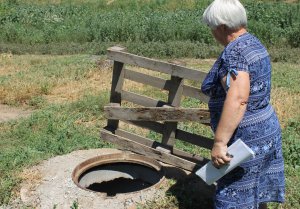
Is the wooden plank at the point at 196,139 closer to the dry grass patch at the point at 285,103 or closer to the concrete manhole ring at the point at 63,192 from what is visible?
the concrete manhole ring at the point at 63,192

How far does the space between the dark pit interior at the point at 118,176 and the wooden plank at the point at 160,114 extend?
591 mm

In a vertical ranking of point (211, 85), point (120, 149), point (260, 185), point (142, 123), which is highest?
point (211, 85)

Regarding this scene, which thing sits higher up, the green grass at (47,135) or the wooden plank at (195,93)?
the wooden plank at (195,93)

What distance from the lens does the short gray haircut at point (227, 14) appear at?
3.19m

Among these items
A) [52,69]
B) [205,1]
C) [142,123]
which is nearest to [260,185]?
[142,123]

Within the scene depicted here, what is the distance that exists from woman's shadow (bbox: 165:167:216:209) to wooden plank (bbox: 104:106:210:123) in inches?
25.9

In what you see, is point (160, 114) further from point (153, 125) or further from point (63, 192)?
point (63, 192)

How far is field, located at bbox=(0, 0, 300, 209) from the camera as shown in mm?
6250

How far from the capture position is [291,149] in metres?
6.17

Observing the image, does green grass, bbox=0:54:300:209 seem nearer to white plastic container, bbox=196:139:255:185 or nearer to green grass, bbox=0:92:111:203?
green grass, bbox=0:92:111:203

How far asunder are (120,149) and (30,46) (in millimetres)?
11513

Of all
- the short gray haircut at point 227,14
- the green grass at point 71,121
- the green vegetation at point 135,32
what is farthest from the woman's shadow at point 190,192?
the green vegetation at point 135,32

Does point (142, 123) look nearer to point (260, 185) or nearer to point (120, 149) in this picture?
point (120, 149)

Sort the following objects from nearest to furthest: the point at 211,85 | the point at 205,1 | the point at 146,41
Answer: the point at 211,85 < the point at 146,41 < the point at 205,1
